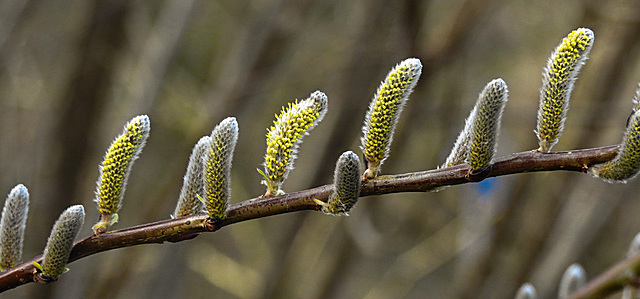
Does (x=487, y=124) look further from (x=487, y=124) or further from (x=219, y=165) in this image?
(x=219, y=165)

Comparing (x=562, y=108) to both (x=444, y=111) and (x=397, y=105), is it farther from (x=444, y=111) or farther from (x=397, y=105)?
(x=444, y=111)

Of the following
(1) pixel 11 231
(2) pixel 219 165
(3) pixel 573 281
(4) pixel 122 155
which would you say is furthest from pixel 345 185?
(3) pixel 573 281

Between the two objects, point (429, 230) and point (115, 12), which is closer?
point (115, 12)

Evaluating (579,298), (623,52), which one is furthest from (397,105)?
(623,52)

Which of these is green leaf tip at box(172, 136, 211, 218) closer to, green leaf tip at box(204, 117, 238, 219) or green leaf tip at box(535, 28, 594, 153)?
green leaf tip at box(204, 117, 238, 219)

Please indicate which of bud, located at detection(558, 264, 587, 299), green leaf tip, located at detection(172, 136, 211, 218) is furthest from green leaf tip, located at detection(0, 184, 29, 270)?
bud, located at detection(558, 264, 587, 299)
